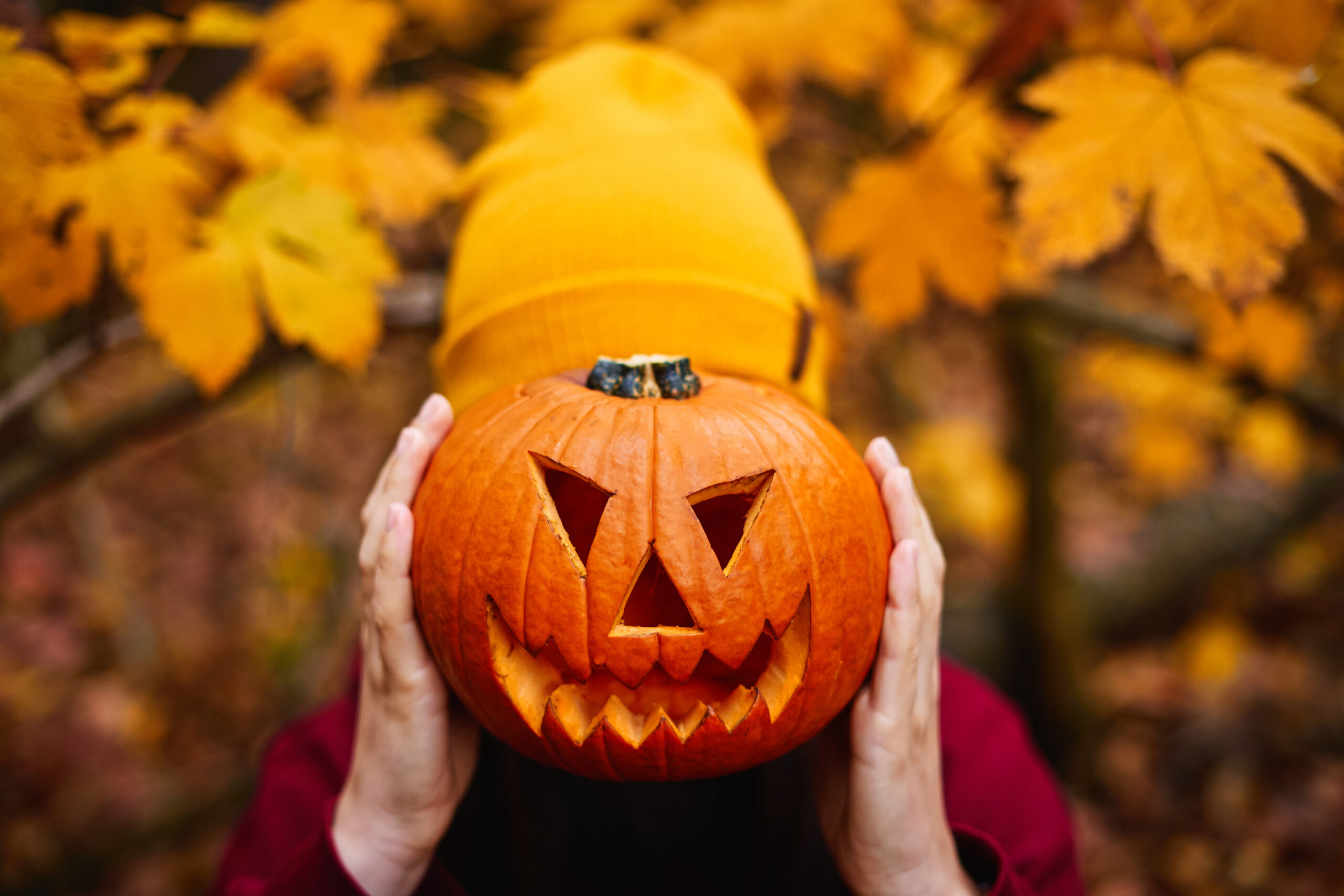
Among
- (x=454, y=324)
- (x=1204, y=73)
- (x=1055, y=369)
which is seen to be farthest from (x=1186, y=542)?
(x=454, y=324)

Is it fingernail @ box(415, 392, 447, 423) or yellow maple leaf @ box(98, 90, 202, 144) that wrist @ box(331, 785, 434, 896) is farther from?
yellow maple leaf @ box(98, 90, 202, 144)

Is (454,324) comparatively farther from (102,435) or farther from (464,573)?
(102,435)

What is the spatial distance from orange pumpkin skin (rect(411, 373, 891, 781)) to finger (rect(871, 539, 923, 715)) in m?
0.04

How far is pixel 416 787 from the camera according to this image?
130 centimetres

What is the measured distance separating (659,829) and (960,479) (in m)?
3.73

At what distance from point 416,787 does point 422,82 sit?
8.58 ft

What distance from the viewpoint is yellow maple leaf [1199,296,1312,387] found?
2.04 metres

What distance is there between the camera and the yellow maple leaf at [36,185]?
128 centimetres

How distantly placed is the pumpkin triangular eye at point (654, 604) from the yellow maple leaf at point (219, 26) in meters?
1.67

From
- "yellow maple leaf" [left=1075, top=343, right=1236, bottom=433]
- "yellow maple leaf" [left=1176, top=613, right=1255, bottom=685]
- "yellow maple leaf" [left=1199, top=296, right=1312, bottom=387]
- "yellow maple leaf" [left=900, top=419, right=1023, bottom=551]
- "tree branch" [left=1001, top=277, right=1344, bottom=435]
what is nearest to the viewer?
"yellow maple leaf" [left=1199, top=296, right=1312, bottom=387]

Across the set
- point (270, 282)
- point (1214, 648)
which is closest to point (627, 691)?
point (270, 282)

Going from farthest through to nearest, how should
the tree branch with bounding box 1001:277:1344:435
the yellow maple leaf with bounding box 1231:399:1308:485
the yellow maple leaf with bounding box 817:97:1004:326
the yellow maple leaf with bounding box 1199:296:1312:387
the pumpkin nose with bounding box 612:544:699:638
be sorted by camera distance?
1. the yellow maple leaf with bounding box 1231:399:1308:485
2. the tree branch with bounding box 1001:277:1344:435
3. the yellow maple leaf with bounding box 1199:296:1312:387
4. the yellow maple leaf with bounding box 817:97:1004:326
5. the pumpkin nose with bounding box 612:544:699:638

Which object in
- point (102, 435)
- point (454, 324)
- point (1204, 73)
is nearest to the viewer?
point (1204, 73)

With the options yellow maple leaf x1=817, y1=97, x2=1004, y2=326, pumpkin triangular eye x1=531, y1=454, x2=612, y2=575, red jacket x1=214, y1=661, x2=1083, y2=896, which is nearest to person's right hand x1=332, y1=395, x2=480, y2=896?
red jacket x1=214, y1=661, x2=1083, y2=896
